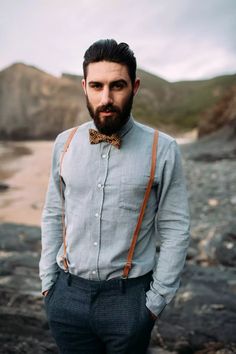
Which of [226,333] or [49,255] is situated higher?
[49,255]

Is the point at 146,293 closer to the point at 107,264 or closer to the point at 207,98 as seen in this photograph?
the point at 107,264

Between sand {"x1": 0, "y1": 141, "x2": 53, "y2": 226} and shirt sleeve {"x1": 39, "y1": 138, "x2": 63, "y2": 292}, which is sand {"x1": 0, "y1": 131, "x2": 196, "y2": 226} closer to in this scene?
sand {"x1": 0, "y1": 141, "x2": 53, "y2": 226}

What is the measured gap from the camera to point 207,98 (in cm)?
5716

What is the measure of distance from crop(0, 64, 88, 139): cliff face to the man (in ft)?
124

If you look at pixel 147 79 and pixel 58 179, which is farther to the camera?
pixel 147 79

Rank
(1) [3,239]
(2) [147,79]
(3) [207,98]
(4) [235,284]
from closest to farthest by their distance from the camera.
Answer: (4) [235,284]
(1) [3,239]
(3) [207,98]
(2) [147,79]

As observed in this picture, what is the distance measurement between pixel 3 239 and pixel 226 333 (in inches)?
138

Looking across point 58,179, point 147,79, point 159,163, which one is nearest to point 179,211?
point 159,163

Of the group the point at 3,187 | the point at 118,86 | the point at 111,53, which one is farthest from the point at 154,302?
the point at 3,187

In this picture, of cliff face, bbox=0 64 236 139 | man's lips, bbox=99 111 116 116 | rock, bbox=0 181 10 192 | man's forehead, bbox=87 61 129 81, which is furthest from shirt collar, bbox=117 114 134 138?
cliff face, bbox=0 64 236 139

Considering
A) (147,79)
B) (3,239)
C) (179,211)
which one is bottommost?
(3,239)

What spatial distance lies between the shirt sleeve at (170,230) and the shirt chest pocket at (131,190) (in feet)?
0.34

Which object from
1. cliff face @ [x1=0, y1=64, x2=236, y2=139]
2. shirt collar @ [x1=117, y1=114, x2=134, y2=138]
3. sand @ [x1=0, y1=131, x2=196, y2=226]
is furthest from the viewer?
cliff face @ [x1=0, y1=64, x2=236, y2=139]

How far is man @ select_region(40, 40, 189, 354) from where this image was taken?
1974mm
